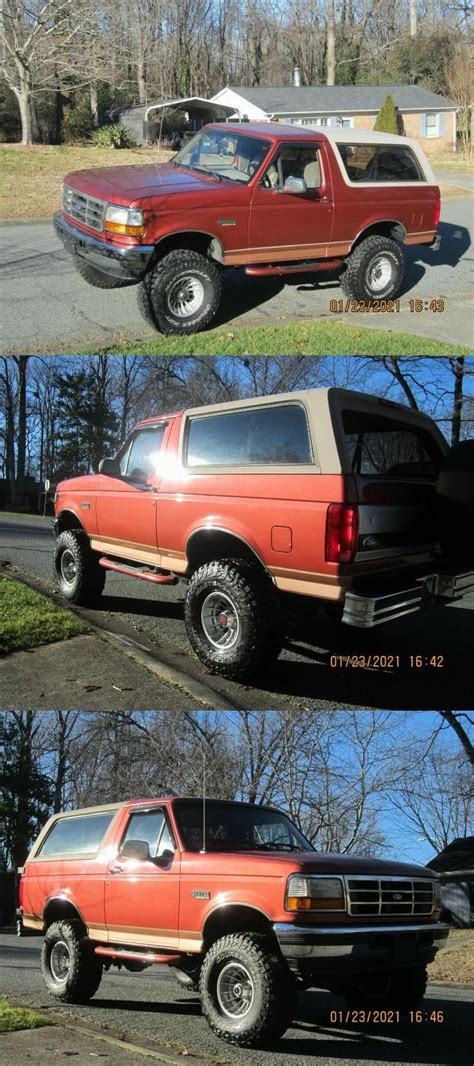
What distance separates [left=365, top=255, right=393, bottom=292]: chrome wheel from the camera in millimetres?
8078

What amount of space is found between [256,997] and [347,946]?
0.60 m

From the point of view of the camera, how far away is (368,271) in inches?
318

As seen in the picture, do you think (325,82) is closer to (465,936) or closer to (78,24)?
(78,24)

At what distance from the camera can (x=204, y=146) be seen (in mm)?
7906

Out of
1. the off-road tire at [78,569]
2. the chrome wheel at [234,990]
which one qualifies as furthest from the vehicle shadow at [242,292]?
the chrome wheel at [234,990]

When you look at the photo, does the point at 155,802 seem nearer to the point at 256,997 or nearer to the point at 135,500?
the point at 256,997

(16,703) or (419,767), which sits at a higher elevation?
(16,703)

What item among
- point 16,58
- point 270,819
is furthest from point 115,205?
point 270,819

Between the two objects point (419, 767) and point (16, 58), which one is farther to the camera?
point (419, 767)

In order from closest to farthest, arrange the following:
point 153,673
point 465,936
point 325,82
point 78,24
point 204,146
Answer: point 153,673, point 78,24, point 325,82, point 204,146, point 465,936

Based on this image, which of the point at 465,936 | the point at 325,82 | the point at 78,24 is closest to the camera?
the point at 78,24

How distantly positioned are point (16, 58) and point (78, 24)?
52 cm

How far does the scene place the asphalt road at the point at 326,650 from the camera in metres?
6.00

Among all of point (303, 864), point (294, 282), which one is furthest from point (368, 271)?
point (303, 864)
